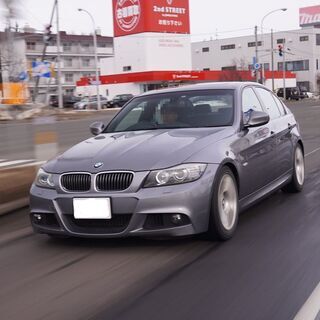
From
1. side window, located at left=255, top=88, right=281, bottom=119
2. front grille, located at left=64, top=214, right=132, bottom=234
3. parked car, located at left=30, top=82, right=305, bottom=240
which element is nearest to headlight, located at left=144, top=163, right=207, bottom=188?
parked car, located at left=30, top=82, right=305, bottom=240

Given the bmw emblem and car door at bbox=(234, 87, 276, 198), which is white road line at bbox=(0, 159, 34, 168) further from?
the bmw emblem

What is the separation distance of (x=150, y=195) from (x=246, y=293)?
1.29m

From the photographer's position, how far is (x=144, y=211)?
16.1 ft

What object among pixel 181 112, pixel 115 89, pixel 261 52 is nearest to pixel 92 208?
pixel 181 112

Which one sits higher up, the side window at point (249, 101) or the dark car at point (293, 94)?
the side window at point (249, 101)

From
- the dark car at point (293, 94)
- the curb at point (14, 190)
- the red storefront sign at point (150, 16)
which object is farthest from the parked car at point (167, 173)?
the dark car at point (293, 94)

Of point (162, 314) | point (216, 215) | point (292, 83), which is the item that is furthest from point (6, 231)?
point (292, 83)

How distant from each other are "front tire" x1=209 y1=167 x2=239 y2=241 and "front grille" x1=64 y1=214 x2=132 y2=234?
83 centimetres

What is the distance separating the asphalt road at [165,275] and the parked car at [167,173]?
241mm

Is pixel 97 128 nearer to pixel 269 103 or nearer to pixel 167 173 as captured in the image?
pixel 167 173

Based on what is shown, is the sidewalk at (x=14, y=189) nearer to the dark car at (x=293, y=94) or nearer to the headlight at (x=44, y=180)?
the headlight at (x=44, y=180)

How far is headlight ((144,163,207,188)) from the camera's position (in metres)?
4.99

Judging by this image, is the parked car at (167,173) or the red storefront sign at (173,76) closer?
the parked car at (167,173)

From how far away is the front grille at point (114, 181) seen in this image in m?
5.00
